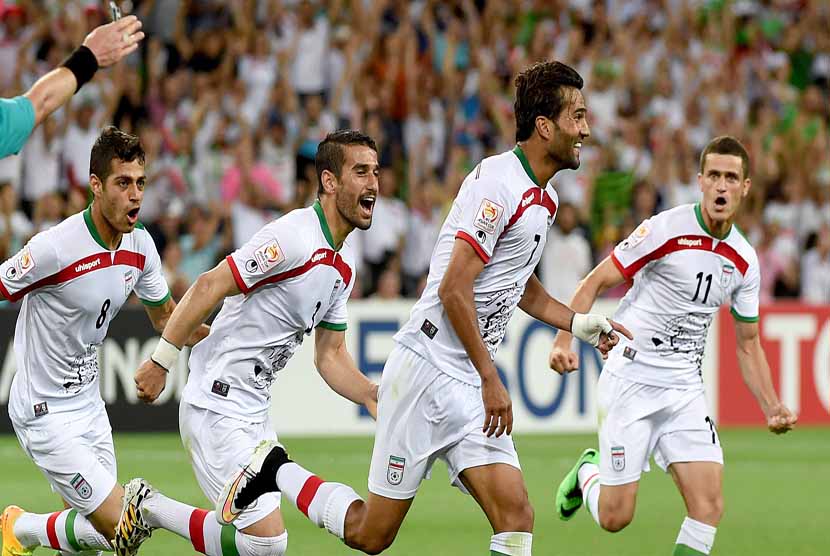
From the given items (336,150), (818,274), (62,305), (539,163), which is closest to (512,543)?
(539,163)

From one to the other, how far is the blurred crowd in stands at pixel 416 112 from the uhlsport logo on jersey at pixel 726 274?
7.61 meters

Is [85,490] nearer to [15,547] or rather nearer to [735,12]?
[15,547]

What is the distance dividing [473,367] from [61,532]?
2374 millimetres

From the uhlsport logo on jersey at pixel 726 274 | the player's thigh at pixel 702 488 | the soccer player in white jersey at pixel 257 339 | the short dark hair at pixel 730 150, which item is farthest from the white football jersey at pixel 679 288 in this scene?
the soccer player in white jersey at pixel 257 339

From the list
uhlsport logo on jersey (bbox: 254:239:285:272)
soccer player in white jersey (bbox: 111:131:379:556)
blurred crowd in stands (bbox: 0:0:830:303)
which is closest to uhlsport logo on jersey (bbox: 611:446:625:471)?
soccer player in white jersey (bbox: 111:131:379:556)

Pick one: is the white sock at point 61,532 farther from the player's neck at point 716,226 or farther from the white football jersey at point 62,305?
the player's neck at point 716,226

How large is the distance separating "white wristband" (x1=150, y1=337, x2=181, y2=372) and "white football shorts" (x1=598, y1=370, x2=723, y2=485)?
2629 mm

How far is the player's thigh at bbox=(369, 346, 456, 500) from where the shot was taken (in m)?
6.48

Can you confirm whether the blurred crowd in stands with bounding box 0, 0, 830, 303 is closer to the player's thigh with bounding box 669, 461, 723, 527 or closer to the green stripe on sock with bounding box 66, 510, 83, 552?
the green stripe on sock with bounding box 66, 510, 83, 552

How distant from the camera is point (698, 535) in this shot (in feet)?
24.0

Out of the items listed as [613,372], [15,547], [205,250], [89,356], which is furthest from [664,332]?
[205,250]

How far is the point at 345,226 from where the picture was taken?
6.95 meters

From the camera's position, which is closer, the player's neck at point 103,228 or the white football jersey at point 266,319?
the white football jersey at point 266,319

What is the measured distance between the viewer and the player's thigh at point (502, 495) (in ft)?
20.7
